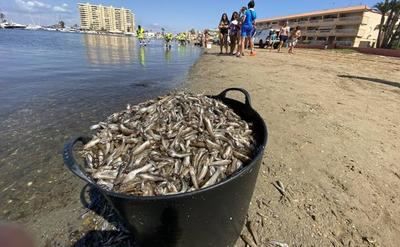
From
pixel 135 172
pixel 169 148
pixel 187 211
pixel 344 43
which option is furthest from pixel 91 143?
pixel 344 43

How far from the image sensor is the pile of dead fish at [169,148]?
238 cm

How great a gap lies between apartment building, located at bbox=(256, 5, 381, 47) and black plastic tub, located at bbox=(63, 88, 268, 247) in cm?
6542

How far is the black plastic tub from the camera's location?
6.25ft

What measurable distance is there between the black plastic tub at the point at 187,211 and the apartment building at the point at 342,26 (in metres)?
65.4

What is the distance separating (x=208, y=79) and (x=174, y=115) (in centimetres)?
784

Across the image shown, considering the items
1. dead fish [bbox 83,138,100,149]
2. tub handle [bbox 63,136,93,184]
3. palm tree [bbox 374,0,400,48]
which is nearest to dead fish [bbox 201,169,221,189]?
tub handle [bbox 63,136,93,184]

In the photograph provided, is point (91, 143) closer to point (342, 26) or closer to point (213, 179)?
point (213, 179)

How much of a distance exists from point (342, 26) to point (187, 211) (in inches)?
2925

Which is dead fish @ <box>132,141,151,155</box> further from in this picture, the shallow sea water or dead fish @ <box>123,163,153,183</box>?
the shallow sea water

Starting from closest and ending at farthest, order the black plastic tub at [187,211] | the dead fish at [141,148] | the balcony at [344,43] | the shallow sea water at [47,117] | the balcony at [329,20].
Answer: the black plastic tub at [187,211] < the dead fish at [141,148] < the shallow sea water at [47,117] < the balcony at [344,43] < the balcony at [329,20]

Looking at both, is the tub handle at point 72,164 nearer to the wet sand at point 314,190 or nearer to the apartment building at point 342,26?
the wet sand at point 314,190

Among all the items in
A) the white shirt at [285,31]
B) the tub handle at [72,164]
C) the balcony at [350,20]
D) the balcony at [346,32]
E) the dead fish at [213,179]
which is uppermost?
the balcony at [350,20]

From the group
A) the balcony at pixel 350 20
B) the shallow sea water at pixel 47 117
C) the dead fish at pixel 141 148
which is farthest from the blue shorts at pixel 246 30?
the balcony at pixel 350 20

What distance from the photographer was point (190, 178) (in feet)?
8.05
